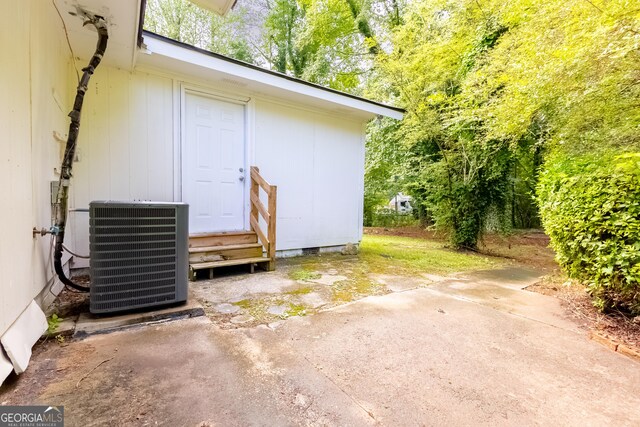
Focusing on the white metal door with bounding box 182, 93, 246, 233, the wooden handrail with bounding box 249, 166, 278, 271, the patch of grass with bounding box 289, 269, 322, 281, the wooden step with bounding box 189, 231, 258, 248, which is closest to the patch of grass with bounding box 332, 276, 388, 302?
the patch of grass with bounding box 289, 269, 322, 281

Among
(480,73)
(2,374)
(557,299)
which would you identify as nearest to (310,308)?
(2,374)

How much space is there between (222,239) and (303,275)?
45.5 inches

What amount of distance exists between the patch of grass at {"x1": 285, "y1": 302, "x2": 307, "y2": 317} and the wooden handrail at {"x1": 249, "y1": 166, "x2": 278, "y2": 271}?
3.98 ft

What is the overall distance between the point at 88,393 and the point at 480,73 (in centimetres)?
619

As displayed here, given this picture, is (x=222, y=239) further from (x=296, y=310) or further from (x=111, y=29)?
(x=111, y=29)

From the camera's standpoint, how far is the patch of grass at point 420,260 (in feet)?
13.9

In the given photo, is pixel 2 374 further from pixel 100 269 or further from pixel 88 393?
pixel 100 269

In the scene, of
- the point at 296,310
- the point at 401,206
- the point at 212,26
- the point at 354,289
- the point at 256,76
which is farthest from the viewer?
the point at 401,206

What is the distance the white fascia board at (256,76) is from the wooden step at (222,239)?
6.73 ft

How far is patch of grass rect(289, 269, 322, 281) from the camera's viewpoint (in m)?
3.51

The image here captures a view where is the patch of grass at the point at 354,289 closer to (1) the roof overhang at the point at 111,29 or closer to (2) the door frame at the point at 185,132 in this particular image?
(2) the door frame at the point at 185,132

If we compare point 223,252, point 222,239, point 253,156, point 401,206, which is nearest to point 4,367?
point 223,252

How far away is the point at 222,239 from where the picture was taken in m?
3.72

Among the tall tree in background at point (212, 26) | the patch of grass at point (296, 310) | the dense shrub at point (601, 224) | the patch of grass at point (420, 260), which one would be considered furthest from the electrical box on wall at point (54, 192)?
the tall tree in background at point (212, 26)
